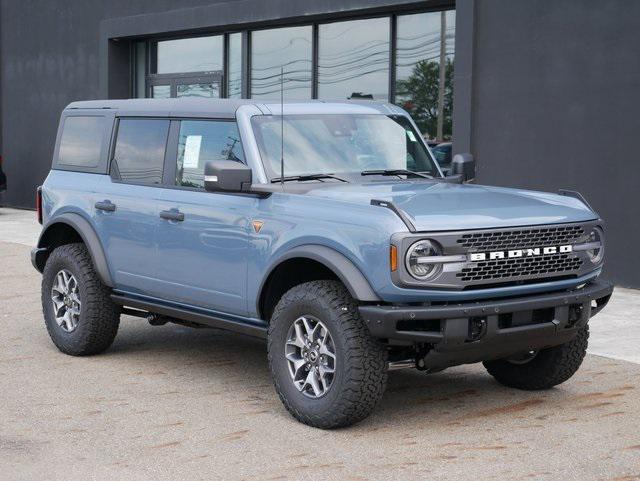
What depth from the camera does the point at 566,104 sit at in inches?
477

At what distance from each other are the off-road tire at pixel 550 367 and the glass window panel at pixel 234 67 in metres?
10.8

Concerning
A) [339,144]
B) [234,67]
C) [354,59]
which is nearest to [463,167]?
[339,144]

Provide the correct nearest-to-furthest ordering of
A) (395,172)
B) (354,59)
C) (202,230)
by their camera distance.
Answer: (202,230) < (395,172) < (354,59)

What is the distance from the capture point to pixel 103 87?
19.5m

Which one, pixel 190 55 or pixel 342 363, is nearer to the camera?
pixel 342 363

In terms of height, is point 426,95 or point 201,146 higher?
point 426,95

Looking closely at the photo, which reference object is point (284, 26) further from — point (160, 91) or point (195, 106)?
point (195, 106)

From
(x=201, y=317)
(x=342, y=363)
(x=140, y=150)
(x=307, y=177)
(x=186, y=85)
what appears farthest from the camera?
(x=186, y=85)

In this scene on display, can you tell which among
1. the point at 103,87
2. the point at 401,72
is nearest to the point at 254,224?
the point at 401,72

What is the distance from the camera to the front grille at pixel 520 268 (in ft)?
19.6

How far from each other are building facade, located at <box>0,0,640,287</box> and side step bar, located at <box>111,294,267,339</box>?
1598 mm

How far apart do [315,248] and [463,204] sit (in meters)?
0.87

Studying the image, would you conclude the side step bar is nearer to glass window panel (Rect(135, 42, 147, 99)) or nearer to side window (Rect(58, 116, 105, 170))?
side window (Rect(58, 116, 105, 170))

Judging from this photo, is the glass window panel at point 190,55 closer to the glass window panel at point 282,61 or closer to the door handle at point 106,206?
the glass window panel at point 282,61
